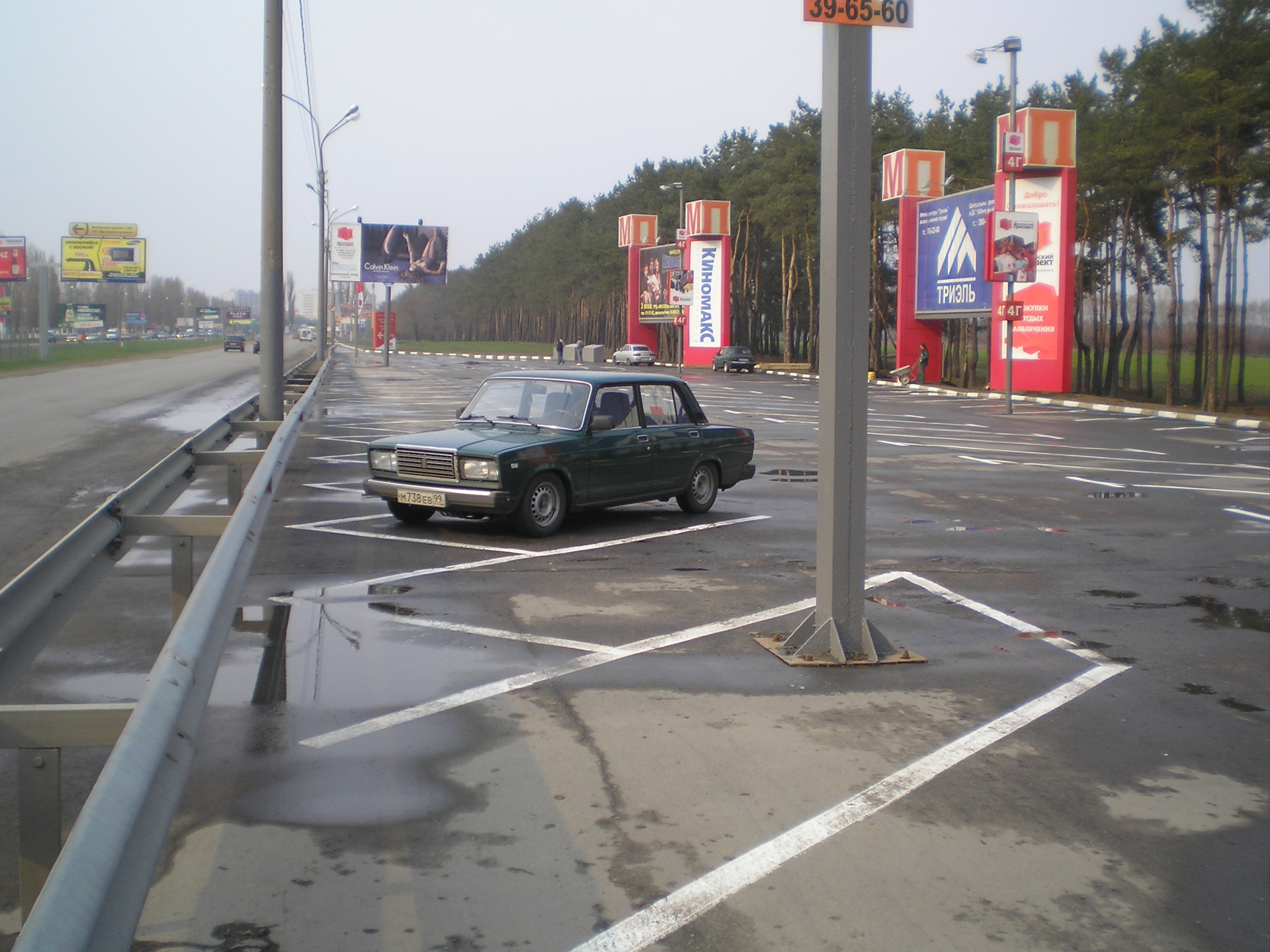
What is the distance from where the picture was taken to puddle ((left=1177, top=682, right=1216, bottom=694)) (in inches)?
262

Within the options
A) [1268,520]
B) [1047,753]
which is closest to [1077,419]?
[1268,520]

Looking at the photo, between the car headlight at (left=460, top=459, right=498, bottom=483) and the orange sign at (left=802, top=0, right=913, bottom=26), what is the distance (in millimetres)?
5117

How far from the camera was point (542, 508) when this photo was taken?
1110 centimetres

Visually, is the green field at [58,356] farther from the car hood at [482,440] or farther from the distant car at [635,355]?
the car hood at [482,440]

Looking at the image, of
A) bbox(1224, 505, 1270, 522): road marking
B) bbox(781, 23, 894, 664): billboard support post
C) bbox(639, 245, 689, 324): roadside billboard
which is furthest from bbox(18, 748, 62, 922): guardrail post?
bbox(639, 245, 689, 324): roadside billboard

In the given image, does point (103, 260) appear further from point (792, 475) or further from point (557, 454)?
point (557, 454)

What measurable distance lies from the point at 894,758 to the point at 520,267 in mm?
134025

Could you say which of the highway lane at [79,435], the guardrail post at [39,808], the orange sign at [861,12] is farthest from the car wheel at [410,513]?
the guardrail post at [39,808]

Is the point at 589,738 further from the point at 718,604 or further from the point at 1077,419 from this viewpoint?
the point at 1077,419

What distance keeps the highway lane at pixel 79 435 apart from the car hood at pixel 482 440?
3224 mm

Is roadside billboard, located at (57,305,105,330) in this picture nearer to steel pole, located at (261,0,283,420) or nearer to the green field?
the green field

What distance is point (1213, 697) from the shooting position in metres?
6.55

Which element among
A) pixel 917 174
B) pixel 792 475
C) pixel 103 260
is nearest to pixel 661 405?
pixel 792 475

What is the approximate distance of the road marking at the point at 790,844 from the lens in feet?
11.9
